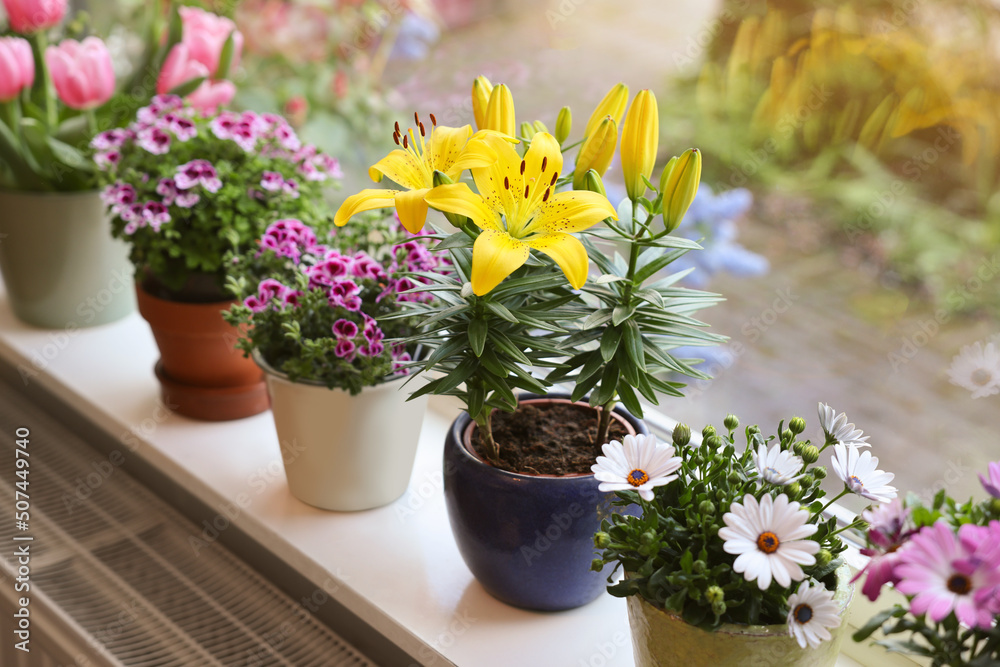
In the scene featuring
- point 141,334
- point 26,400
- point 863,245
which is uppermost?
point 863,245

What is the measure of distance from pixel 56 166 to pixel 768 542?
1.12 metres

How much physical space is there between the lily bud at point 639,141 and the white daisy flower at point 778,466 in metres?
0.23

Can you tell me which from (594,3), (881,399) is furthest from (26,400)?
(881,399)

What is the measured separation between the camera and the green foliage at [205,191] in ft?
Result: 3.27

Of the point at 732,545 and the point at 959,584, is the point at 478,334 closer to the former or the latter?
the point at 732,545

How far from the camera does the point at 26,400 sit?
4.65 feet

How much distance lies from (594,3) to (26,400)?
1172mm

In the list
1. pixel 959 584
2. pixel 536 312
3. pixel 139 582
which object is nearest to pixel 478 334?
pixel 536 312

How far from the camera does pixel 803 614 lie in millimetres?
543

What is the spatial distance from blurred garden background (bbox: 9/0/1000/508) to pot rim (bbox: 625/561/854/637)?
1.61 feet

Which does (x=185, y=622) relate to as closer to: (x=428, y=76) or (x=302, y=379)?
(x=302, y=379)

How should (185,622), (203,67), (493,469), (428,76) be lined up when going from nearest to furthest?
(493,469) → (185,622) → (203,67) → (428,76)

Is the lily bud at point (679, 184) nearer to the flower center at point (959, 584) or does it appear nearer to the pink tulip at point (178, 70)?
the flower center at point (959, 584)

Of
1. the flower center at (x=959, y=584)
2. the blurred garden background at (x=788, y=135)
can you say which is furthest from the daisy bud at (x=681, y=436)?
the blurred garden background at (x=788, y=135)
